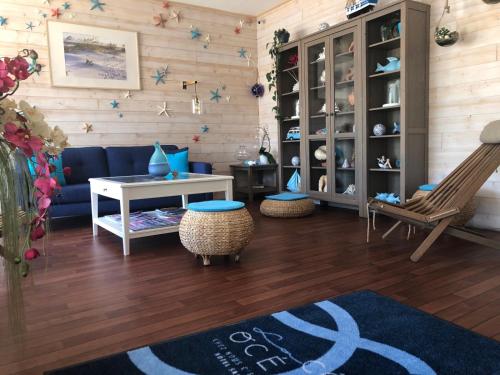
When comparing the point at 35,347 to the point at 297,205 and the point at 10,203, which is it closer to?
the point at 10,203

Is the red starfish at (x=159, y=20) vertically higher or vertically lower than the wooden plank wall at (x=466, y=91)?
higher

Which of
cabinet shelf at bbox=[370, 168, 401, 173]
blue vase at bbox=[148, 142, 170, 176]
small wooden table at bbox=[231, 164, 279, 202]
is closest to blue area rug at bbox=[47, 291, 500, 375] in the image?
blue vase at bbox=[148, 142, 170, 176]

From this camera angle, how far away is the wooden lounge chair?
262cm

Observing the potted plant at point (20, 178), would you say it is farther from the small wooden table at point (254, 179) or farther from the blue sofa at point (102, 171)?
the small wooden table at point (254, 179)

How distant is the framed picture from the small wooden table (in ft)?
5.60

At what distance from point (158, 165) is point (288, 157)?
2.34 m

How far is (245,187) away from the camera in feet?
18.7

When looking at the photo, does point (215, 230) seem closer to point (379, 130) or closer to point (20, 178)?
point (20, 178)

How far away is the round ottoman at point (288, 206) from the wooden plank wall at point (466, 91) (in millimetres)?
1233

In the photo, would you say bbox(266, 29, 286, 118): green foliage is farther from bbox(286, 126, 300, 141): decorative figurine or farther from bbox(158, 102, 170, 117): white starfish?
bbox(158, 102, 170, 117): white starfish

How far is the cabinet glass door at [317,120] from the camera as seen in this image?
465 cm

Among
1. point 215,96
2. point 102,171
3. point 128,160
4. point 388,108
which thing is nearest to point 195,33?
point 215,96

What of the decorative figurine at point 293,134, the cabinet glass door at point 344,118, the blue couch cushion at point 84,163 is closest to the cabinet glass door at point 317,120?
the cabinet glass door at point 344,118

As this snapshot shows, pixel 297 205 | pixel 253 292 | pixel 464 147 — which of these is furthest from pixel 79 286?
pixel 464 147
